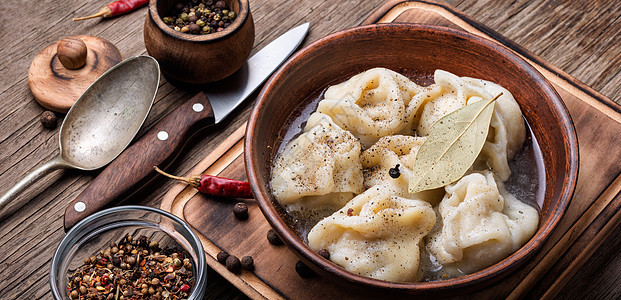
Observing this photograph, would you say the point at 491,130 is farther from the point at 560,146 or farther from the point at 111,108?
the point at 111,108

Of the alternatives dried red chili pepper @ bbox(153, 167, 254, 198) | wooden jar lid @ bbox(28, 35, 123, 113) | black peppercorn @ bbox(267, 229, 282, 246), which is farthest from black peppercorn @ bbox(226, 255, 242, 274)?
wooden jar lid @ bbox(28, 35, 123, 113)

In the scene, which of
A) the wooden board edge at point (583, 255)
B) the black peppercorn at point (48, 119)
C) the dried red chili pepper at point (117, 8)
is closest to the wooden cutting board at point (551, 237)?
the wooden board edge at point (583, 255)

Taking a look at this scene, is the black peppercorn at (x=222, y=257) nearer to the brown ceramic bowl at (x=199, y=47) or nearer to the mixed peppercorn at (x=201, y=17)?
the brown ceramic bowl at (x=199, y=47)

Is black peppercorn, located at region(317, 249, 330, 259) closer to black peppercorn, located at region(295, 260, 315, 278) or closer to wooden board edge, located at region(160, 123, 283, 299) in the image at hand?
black peppercorn, located at region(295, 260, 315, 278)

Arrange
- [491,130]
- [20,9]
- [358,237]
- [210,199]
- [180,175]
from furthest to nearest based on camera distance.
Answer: [20,9] → [180,175] → [210,199] → [491,130] → [358,237]

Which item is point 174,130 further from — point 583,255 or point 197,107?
point 583,255

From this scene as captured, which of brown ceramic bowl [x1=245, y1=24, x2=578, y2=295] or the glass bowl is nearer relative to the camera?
brown ceramic bowl [x1=245, y1=24, x2=578, y2=295]

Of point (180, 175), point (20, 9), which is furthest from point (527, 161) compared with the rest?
point (20, 9)
